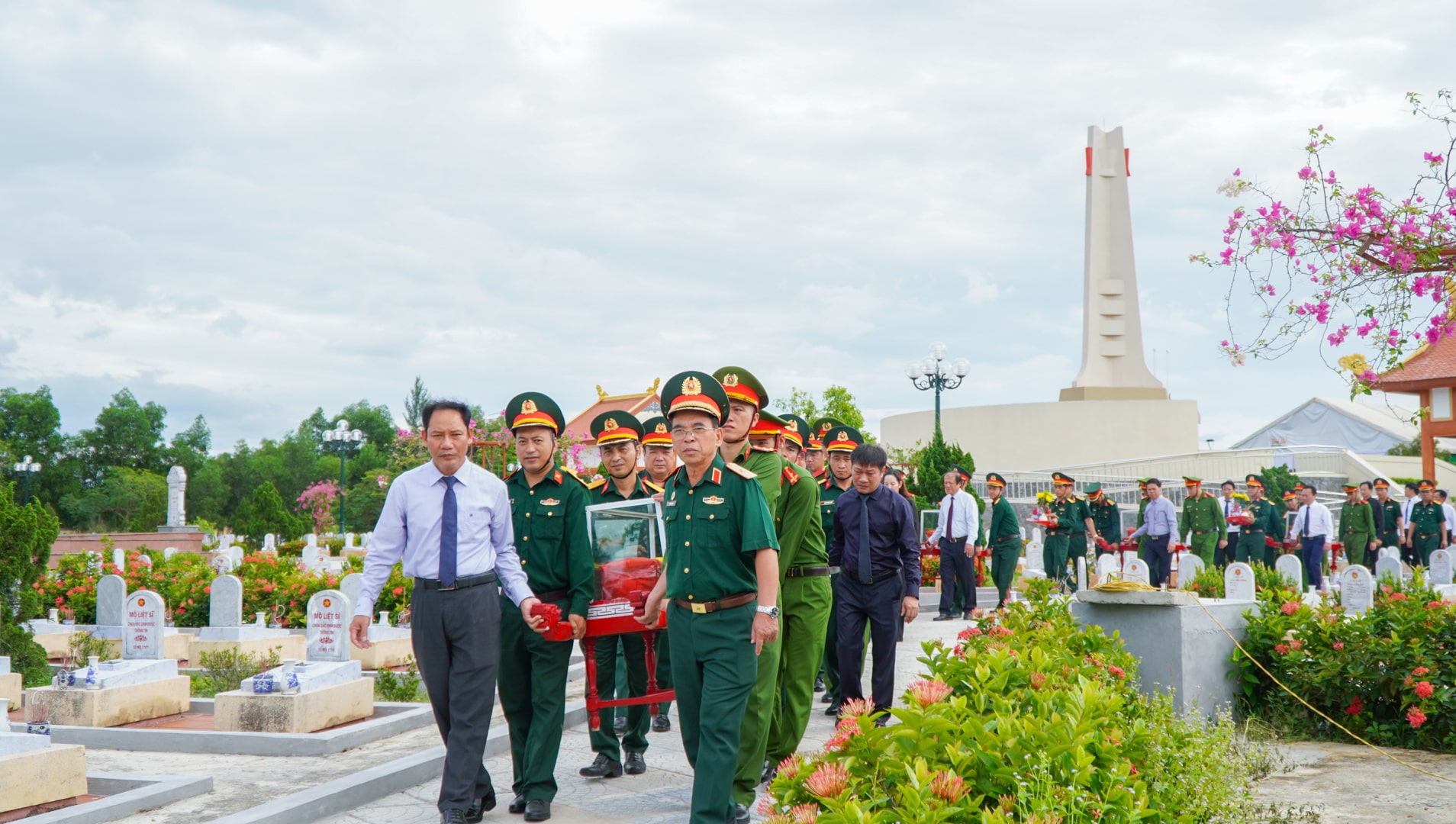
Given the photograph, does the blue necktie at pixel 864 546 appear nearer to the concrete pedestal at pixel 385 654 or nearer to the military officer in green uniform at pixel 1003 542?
the concrete pedestal at pixel 385 654

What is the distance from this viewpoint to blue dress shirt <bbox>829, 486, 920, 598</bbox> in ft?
22.8

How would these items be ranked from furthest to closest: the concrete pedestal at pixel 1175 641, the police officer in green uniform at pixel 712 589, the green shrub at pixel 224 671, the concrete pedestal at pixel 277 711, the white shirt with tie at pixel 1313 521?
1. the white shirt with tie at pixel 1313 521
2. the green shrub at pixel 224 671
3. the concrete pedestal at pixel 277 711
4. the concrete pedestal at pixel 1175 641
5. the police officer in green uniform at pixel 712 589

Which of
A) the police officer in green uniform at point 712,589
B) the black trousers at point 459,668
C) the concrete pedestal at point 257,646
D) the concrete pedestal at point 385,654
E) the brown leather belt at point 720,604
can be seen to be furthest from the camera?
the concrete pedestal at point 257,646

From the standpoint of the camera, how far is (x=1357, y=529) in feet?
64.8

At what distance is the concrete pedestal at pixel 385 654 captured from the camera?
37.5 feet

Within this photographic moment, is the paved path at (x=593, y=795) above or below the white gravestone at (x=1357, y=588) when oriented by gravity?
below

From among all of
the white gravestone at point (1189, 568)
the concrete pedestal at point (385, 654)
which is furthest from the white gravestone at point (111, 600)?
the white gravestone at point (1189, 568)

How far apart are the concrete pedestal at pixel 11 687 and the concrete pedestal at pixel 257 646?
2.77 meters

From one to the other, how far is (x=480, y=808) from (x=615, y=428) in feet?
8.82

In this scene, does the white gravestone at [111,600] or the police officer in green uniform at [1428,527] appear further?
the police officer in green uniform at [1428,527]

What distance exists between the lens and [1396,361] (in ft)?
20.7

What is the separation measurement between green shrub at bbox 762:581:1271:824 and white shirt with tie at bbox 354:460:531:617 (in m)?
2.04

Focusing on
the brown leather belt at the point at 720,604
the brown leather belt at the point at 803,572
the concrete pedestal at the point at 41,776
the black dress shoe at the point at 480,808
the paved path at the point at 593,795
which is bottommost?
the paved path at the point at 593,795

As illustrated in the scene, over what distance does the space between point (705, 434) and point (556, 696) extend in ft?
5.00
